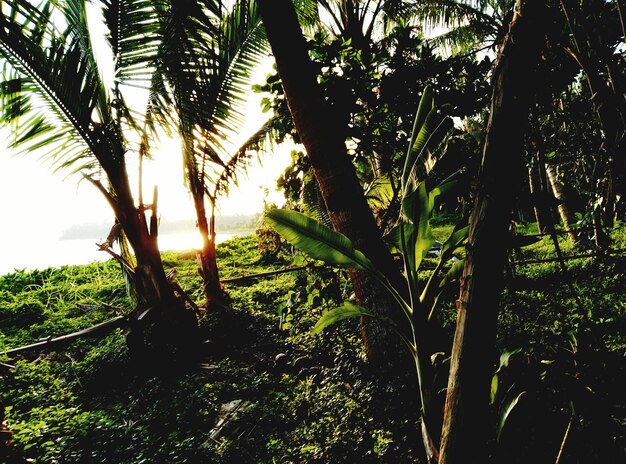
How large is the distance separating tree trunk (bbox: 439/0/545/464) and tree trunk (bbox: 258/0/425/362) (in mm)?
887

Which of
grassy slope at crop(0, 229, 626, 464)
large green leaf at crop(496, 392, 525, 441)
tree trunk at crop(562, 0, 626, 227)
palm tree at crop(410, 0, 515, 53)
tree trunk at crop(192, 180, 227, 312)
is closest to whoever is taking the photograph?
tree trunk at crop(562, 0, 626, 227)

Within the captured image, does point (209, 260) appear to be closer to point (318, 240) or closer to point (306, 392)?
point (306, 392)

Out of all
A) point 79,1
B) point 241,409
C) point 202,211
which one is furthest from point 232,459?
point 79,1

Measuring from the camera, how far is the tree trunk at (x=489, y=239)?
708 mm

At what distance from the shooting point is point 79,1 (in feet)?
10.3

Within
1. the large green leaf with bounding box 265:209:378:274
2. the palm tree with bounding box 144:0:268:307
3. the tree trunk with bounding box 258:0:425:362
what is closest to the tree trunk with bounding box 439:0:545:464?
the large green leaf with bounding box 265:209:378:274

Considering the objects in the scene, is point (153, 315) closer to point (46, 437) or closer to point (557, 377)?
point (46, 437)

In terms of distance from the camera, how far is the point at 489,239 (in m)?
0.77

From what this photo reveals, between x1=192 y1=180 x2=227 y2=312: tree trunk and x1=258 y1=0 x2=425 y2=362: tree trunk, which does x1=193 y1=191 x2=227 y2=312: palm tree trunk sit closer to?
x1=192 y1=180 x2=227 y2=312: tree trunk

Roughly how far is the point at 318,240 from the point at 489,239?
0.70 metres

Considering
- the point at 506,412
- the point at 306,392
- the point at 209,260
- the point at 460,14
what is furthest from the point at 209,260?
the point at 460,14

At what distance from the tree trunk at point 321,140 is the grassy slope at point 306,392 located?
64cm

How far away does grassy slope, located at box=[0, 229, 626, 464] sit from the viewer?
50.7 inches

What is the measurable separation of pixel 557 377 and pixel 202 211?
3.82 metres
